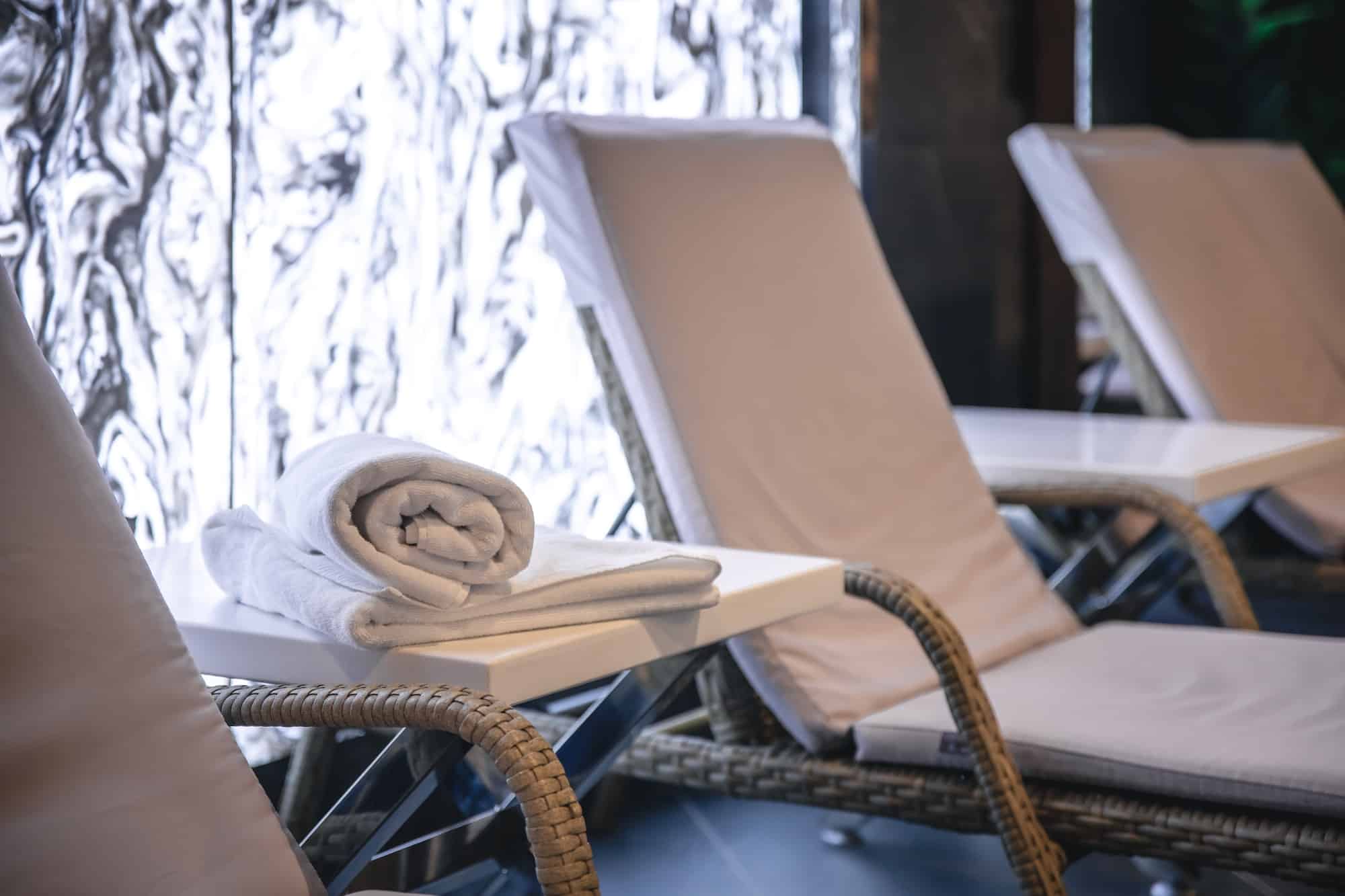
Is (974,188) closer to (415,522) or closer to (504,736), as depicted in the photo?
(415,522)

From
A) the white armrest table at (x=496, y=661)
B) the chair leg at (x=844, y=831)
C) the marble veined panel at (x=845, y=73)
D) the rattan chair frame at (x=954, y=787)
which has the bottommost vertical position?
the chair leg at (x=844, y=831)

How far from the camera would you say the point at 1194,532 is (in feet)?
6.60

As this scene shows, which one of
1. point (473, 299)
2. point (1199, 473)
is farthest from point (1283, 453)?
point (473, 299)

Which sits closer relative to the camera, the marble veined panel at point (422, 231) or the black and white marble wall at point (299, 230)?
the black and white marble wall at point (299, 230)

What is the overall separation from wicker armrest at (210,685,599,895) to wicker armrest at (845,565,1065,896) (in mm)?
574

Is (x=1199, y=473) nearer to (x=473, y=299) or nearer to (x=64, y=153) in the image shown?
(x=473, y=299)

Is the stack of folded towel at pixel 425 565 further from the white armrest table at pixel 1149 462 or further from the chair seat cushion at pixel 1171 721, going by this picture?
the white armrest table at pixel 1149 462

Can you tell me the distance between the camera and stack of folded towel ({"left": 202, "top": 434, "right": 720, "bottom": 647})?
3.76ft

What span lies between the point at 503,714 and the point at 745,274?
1037mm

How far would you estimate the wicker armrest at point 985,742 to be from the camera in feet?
4.81

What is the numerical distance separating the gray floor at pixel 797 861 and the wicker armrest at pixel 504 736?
119 cm

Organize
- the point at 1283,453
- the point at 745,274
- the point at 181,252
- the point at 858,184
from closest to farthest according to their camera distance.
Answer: the point at 181,252
the point at 745,274
the point at 1283,453
the point at 858,184

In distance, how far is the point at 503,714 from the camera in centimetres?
105

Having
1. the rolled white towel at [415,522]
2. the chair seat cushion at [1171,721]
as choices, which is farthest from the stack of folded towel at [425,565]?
the chair seat cushion at [1171,721]
